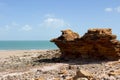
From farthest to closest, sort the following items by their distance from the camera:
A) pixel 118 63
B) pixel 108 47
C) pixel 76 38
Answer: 1. pixel 76 38
2. pixel 108 47
3. pixel 118 63

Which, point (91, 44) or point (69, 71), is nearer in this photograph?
point (69, 71)

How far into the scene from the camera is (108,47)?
116 feet

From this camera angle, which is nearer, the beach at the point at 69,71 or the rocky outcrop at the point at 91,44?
the beach at the point at 69,71

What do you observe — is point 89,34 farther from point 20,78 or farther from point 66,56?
point 20,78

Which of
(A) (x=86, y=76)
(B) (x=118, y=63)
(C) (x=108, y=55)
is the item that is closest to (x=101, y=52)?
(C) (x=108, y=55)

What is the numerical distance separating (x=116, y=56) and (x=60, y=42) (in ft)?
25.1

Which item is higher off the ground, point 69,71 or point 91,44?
point 91,44

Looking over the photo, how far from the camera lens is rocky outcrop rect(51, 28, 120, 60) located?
115ft

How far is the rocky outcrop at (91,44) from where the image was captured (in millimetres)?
35094

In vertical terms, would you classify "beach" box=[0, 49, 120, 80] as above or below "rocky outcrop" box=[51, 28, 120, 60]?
below

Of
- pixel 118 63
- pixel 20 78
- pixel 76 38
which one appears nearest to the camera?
pixel 20 78

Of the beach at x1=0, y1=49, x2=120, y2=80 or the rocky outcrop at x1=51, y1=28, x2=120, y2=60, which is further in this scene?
the rocky outcrop at x1=51, y1=28, x2=120, y2=60

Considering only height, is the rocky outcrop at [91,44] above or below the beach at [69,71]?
above

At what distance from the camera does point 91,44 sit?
3697 cm
